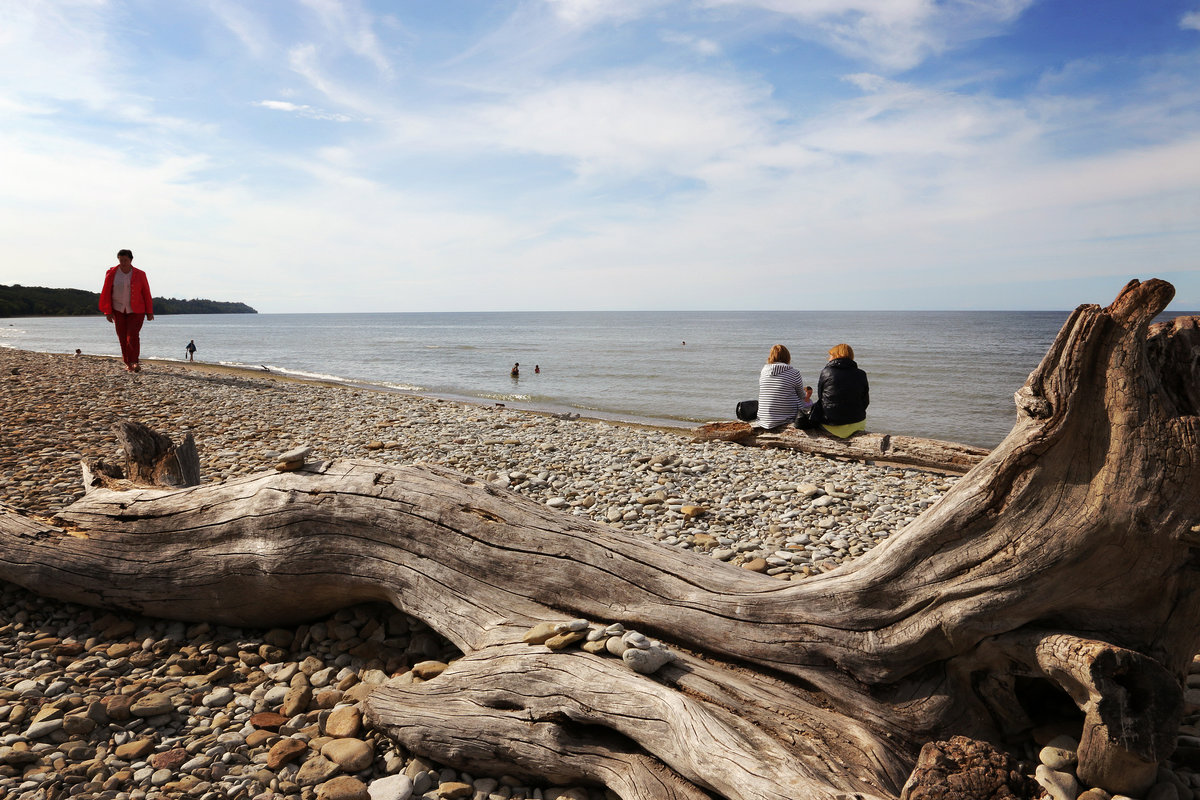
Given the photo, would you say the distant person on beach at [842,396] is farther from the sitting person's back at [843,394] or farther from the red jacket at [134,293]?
the red jacket at [134,293]

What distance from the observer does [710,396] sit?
25469 mm

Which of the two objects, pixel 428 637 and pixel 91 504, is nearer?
pixel 428 637

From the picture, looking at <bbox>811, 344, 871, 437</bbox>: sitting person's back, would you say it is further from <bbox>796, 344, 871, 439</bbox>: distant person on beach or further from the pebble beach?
the pebble beach

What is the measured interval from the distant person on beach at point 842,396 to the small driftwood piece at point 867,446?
0.23 metres

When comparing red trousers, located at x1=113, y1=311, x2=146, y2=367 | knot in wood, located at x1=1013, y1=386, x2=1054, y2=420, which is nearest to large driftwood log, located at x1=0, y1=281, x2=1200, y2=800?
knot in wood, located at x1=1013, y1=386, x2=1054, y2=420

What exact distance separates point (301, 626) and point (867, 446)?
31.8 feet

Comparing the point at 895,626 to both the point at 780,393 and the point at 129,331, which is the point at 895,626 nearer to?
the point at 780,393

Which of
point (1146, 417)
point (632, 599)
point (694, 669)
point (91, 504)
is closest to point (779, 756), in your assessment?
point (694, 669)

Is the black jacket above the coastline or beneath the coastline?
above

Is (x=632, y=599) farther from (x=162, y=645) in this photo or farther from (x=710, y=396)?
(x=710, y=396)

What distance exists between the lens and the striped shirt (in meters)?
12.8

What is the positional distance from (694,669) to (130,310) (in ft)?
58.9

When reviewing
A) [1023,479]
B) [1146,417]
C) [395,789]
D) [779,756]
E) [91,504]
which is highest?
[1146,417]

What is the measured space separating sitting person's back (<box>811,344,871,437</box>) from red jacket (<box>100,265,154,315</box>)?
15.3 metres
